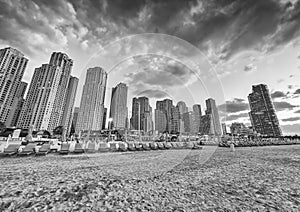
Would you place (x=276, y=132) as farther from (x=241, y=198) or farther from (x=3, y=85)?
(x=3, y=85)

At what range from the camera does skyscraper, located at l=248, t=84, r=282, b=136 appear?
406 feet

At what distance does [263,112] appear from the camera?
130 m

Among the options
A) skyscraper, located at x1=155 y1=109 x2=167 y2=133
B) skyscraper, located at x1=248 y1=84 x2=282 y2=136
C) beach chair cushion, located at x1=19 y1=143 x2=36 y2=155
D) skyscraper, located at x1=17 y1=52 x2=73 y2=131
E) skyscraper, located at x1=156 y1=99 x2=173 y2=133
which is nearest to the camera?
beach chair cushion, located at x1=19 y1=143 x2=36 y2=155

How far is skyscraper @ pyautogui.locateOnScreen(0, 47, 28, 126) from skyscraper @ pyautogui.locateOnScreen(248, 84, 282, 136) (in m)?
199

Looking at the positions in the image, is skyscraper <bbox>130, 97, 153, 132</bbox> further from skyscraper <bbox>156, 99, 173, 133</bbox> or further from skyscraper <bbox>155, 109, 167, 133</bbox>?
skyscraper <bbox>156, 99, 173, 133</bbox>

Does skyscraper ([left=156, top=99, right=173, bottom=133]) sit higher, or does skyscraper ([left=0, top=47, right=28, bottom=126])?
skyscraper ([left=0, top=47, right=28, bottom=126])

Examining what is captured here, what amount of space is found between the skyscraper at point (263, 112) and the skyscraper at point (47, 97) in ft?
568

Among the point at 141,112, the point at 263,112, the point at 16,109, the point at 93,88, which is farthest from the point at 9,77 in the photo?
the point at 263,112

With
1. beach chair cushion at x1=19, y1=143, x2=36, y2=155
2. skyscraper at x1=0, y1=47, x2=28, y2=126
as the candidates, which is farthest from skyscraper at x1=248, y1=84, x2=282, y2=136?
skyscraper at x1=0, y1=47, x2=28, y2=126

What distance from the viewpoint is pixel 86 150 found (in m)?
14.8

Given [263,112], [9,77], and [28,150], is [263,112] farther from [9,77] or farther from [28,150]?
[9,77]

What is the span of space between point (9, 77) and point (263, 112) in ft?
660

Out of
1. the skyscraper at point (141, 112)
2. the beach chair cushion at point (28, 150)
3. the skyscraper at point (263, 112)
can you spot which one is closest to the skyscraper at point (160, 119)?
the skyscraper at point (141, 112)

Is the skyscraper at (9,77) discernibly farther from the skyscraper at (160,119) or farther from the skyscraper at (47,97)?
the skyscraper at (160,119)
